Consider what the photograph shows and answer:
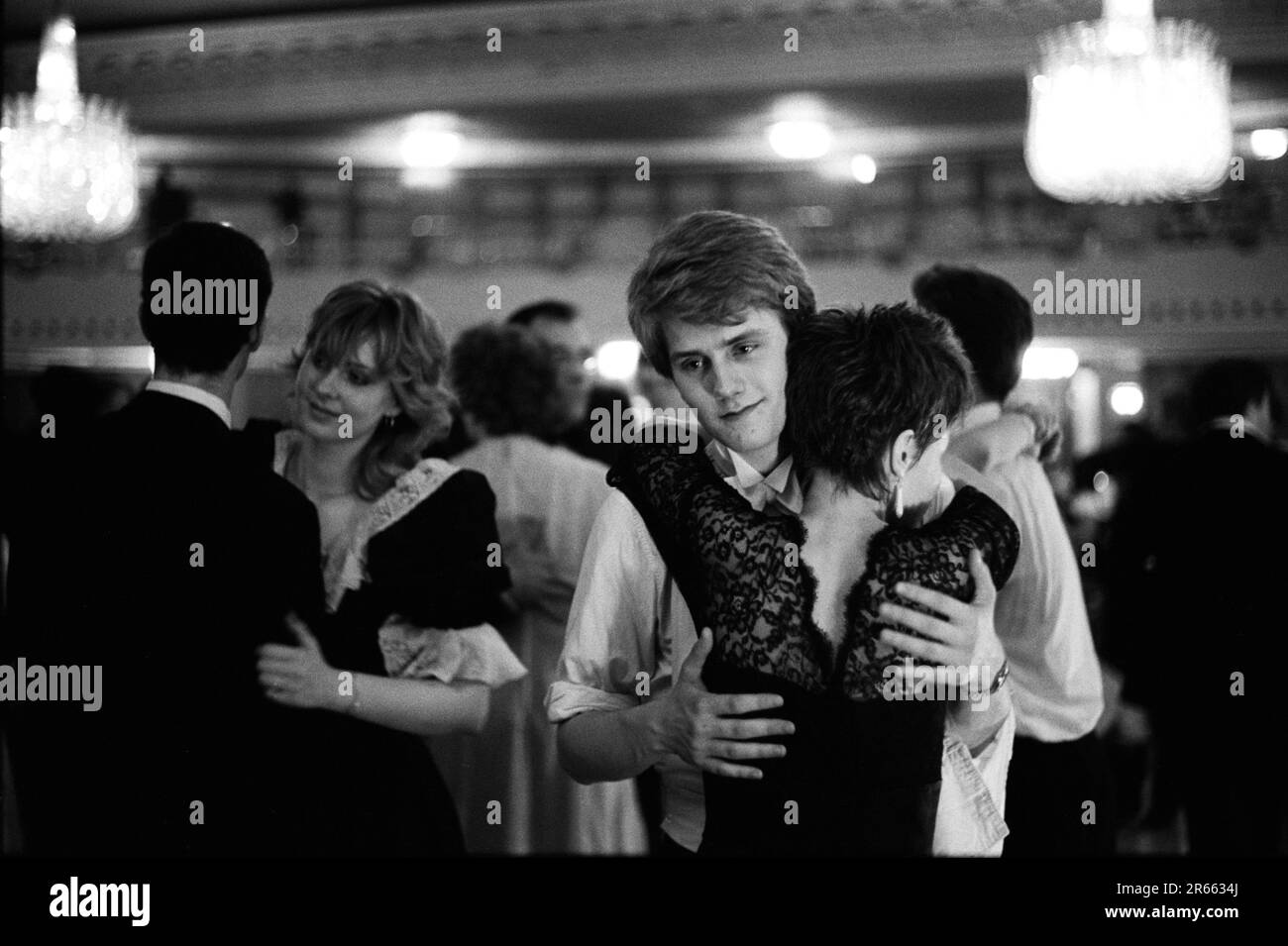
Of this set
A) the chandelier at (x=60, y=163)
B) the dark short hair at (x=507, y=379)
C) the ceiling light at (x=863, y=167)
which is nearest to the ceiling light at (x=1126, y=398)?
the ceiling light at (x=863, y=167)

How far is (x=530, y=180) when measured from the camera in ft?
31.1

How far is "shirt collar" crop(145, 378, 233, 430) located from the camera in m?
1.86

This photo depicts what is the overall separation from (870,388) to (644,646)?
46 centimetres

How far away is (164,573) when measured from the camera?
6.28ft

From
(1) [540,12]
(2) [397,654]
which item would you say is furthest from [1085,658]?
(1) [540,12]

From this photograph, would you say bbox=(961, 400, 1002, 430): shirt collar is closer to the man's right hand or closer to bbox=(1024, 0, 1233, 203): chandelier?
the man's right hand

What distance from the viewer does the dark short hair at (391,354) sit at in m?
2.08

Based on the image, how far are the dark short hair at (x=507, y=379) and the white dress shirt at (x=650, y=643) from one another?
118 centimetres

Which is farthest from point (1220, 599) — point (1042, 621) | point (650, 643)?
point (650, 643)

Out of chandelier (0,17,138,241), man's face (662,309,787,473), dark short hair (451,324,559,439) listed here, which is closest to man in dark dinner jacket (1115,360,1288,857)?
dark short hair (451,324,559,439)

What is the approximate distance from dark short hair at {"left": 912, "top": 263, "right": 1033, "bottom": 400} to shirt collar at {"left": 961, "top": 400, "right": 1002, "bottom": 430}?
27 millimetres

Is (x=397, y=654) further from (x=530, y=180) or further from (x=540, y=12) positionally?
(x=530, y=180)

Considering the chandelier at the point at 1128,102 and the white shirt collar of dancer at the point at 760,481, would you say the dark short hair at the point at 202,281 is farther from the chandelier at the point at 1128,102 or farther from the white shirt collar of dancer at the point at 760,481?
the chandelier at the point at 1128,102

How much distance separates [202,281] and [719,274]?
75cm
